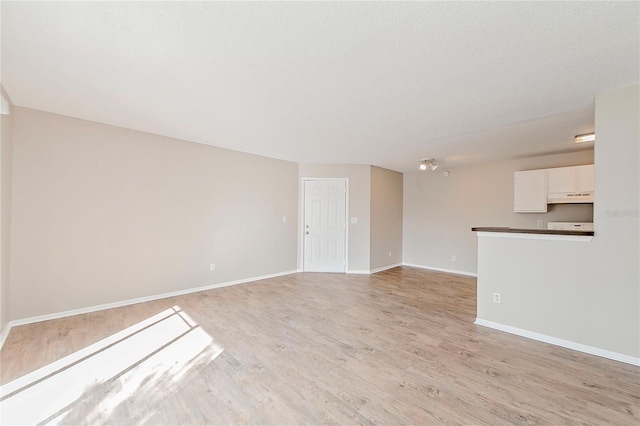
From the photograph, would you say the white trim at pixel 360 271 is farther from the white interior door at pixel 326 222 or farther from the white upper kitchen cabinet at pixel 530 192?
the white upper kitchen cabinet at pixel 530 192

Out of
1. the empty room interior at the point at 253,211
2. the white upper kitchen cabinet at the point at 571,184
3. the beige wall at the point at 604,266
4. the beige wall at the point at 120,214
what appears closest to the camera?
the empty room interior at the point at 253,211

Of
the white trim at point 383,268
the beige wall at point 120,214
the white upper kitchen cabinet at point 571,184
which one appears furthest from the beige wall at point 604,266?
the beige wall at point 120,214

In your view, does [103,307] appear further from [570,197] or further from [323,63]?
[570,197]

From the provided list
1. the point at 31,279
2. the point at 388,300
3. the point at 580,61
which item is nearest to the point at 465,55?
the point at 580,61

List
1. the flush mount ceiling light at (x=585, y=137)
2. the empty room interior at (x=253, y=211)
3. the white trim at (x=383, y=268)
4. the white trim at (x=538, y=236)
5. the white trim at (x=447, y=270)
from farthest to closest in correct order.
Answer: the white trim at (x=383, y=268) < the white trim at (x=447, y=270) < the flush mount ceiling light at (x=585, y=137) < the white trim at (x=538, y=236) < the empty room interior at (x=253, y=211)

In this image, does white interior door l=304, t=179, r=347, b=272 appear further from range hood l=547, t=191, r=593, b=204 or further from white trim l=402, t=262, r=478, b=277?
range hood l=547, t=191, r=593, b=204

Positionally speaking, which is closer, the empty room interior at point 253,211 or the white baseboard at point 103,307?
the empty room interior at point 253,211

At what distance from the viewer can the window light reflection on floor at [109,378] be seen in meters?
1.65

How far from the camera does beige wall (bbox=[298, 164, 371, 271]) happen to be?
5688mm

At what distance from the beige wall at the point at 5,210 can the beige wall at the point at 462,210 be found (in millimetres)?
6830

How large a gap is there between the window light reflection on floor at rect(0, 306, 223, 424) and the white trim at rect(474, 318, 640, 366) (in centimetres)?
304

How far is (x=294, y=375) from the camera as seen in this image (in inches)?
81.2

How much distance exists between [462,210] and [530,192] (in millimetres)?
1380

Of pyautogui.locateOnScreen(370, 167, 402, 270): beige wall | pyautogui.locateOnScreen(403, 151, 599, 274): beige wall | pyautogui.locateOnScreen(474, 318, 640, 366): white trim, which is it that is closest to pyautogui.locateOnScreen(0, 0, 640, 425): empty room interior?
pyautogui.locateOnScreen(474, 318, 640, 366): white trim
